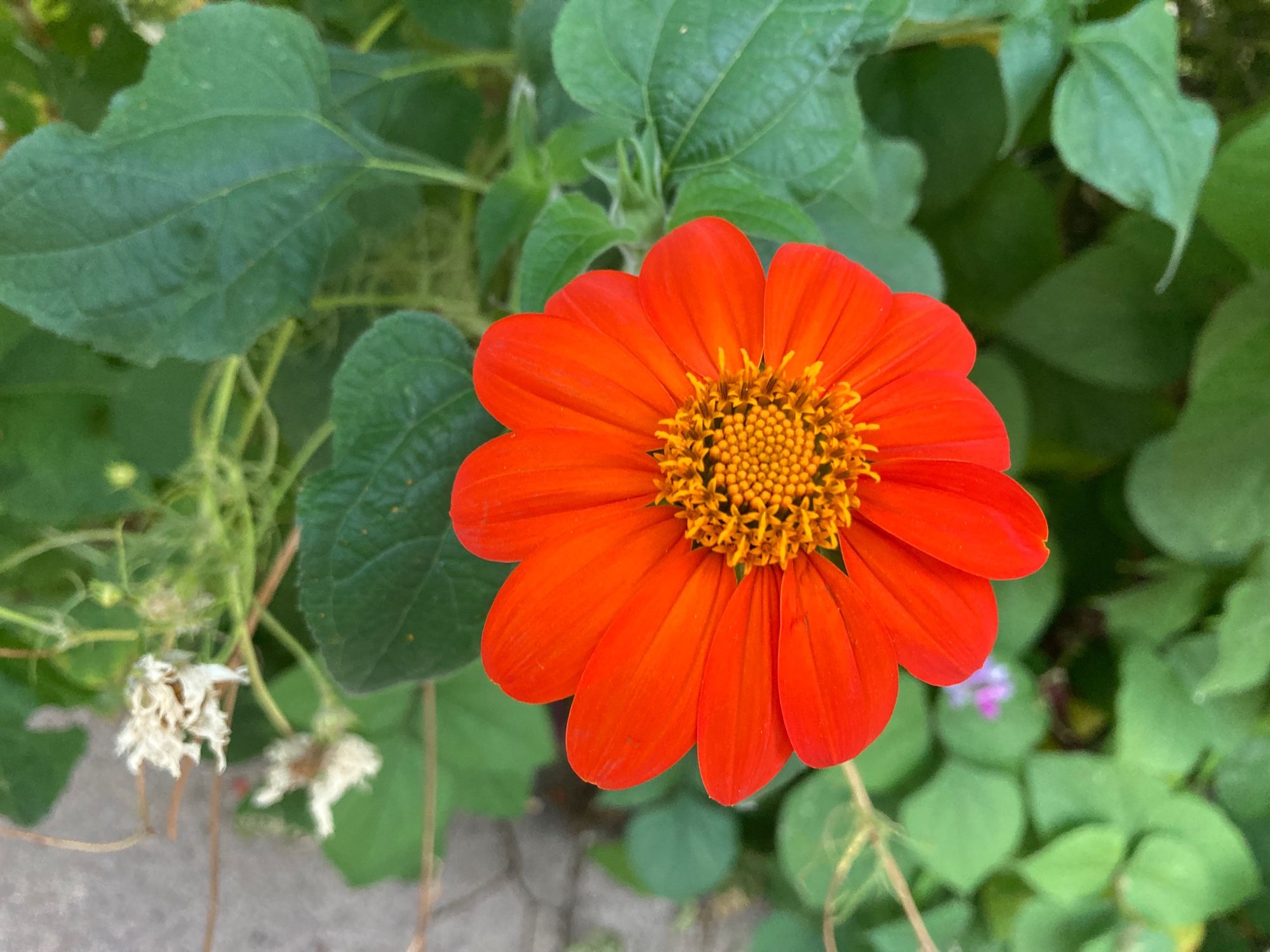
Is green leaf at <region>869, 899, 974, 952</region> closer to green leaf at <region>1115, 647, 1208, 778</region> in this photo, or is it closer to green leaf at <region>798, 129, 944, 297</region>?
green leaf at <region>1115, 647, 1208, 778</region>

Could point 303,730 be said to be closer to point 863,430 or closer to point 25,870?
point 25,870

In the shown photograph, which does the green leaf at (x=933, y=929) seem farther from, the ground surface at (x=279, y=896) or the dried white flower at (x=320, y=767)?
the dried white flower at (x=320, y=767)

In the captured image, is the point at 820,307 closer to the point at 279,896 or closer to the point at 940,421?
the point at 940,421

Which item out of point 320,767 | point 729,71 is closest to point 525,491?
point 729,71

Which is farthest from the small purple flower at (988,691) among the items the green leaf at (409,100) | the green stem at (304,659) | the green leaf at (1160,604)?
the green leaf at (409,100)

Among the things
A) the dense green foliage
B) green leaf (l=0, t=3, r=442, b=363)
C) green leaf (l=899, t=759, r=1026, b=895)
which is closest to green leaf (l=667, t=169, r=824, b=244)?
the dense green foliage

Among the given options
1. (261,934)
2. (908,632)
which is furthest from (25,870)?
(908,632)
